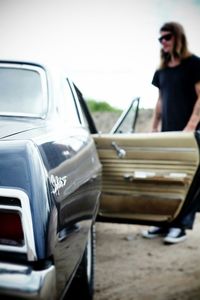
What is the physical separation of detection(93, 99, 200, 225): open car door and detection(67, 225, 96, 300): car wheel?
658 millimetres

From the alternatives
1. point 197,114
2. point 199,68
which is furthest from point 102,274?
point 199,68

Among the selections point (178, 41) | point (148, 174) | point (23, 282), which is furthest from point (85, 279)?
point (178, 41)

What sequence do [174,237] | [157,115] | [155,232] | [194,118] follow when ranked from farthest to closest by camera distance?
[157,115] < [155,232] < [174,237] < [194,118]

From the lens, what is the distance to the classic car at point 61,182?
109cm

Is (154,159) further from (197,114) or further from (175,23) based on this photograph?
(175,23)

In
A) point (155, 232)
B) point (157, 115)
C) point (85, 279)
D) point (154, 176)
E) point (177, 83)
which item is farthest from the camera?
point (157, 115)

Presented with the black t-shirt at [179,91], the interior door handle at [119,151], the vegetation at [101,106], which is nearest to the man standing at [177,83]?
the black t-shirt at [179,91]

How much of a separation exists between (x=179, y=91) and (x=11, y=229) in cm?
285

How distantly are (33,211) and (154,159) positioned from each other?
6.40 feet

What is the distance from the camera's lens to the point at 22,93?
6.58ft

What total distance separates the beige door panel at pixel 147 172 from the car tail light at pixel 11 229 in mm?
1885

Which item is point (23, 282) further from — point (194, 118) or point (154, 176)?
point (194, 118)

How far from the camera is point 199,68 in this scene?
3.51 metres

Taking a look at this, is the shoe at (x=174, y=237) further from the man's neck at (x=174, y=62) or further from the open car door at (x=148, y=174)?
the man's neck at (x=174, y=62)
